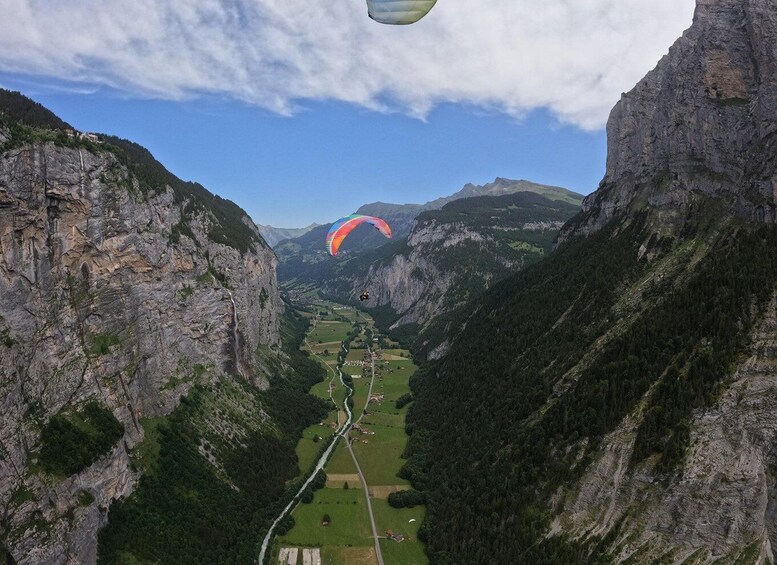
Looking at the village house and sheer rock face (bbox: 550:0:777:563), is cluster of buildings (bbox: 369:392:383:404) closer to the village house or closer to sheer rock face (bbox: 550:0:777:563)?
the village house

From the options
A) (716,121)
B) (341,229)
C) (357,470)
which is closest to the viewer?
(716,121)

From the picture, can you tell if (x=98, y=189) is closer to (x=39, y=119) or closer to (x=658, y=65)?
(x=39, y=119)

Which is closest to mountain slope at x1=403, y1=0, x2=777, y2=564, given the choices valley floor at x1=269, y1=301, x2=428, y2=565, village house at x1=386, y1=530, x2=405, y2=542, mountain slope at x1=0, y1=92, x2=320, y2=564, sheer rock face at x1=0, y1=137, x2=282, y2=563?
village house at x1=386, y1=530, x2=405, y2=542

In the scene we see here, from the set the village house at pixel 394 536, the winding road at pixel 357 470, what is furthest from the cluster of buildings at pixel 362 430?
the village house at pixel 394 536

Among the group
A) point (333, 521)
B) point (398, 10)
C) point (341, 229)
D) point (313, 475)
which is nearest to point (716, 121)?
point (341, 229)

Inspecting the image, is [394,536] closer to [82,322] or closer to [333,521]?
[333,521]

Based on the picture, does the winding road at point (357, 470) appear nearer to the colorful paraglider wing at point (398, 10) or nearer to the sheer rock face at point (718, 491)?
the sheer rock face at point (718, 491)
